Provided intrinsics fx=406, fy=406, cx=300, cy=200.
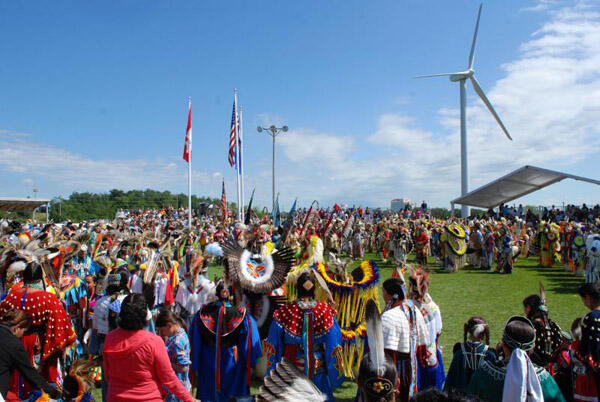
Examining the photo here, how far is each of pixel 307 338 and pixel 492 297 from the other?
7.99 meters

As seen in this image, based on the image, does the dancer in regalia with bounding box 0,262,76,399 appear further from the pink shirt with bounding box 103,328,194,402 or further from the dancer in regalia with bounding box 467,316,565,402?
the dancer in regalia with bounding box 467,316,565,402

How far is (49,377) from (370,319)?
292 cm

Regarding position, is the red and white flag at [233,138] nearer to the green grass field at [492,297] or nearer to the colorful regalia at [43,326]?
the green grass field at [492,297]

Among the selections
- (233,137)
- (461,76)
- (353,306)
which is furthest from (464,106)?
(353,306)

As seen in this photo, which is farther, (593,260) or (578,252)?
(578,252)

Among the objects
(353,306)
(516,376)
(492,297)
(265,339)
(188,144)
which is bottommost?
(492,297)

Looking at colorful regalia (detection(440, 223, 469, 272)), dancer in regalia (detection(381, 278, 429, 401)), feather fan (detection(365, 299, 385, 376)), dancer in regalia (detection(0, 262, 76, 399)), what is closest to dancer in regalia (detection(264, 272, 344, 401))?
dancer in regalia (detection(381, 278, 429, 401))

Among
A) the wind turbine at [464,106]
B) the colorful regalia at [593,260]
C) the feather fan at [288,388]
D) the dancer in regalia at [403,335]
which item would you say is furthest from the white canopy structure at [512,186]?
the feather fan at [288,388]

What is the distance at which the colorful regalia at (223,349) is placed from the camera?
3.71 metres

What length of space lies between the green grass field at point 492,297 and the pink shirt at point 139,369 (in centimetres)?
241

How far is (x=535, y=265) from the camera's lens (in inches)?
625

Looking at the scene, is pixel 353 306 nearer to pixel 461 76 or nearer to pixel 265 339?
pixel 265 339

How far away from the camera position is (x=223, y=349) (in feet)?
12.2

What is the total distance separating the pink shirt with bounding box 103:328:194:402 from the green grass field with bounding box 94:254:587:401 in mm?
2412
